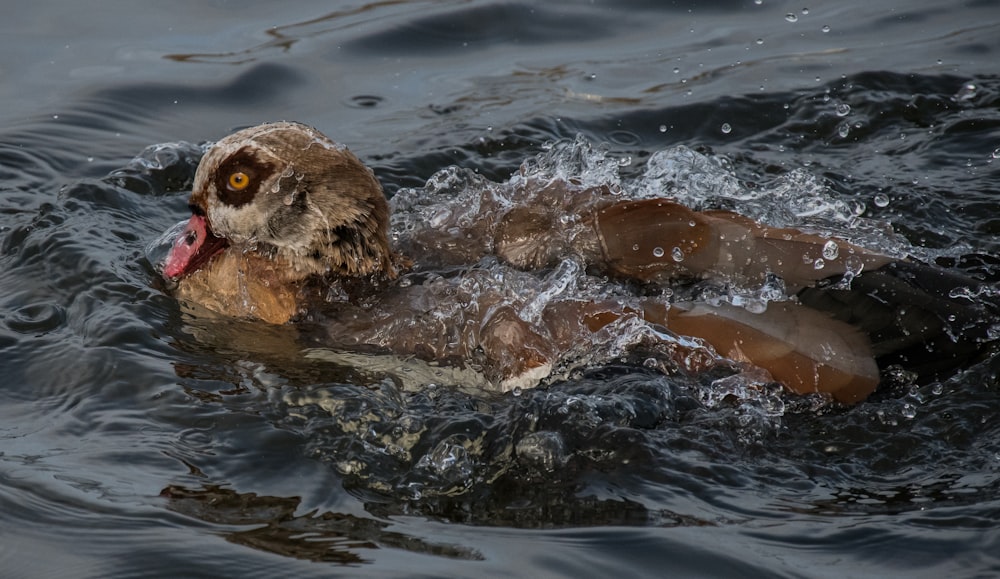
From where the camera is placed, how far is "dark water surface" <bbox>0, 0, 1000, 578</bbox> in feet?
12.1

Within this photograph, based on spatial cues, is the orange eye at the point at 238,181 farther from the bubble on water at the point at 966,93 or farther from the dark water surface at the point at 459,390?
the bubble on water at the point at 966,93

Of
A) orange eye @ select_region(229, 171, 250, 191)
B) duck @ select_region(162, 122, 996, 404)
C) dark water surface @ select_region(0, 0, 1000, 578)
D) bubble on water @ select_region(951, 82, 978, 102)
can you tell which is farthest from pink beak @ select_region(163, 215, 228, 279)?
bubble on water @ select_region(951, 82, 978, 102)

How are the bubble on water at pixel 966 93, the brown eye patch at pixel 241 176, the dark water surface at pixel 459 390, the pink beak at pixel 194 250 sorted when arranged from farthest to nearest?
the bubble on water at pixel 966 93 < the pink beak at pixel 194 250 < the brown eye patch at pixel 241 176 < the dark water surface at pixel 459 390

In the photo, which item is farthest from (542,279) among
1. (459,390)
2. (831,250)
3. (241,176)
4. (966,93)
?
(966,93)

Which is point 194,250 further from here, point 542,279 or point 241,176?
point 542,279

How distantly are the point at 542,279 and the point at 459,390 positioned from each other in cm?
60

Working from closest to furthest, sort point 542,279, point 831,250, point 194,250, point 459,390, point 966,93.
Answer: point 831,250
point 459,390
point 542,279
point 194,250
point 966,93

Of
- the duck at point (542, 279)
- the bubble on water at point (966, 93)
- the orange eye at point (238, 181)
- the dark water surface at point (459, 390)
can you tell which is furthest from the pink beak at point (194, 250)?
the bubble on water at point (966, 93)

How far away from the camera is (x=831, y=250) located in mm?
4430

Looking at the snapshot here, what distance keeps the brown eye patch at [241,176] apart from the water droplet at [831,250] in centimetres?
217

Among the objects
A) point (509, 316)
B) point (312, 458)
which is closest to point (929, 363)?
point (509, 316)

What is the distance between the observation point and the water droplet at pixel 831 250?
174 inches

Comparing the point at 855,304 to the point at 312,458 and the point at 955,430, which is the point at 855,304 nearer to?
the point at 955,430

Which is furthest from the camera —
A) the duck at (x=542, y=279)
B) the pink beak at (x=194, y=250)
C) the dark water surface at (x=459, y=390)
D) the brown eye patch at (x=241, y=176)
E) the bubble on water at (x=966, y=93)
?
the bubble on water at (x=966, y=93)
